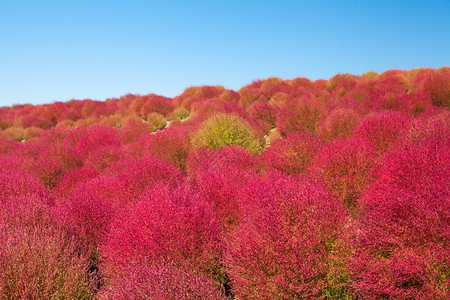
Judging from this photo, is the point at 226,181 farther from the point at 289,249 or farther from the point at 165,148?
the point at 165,148

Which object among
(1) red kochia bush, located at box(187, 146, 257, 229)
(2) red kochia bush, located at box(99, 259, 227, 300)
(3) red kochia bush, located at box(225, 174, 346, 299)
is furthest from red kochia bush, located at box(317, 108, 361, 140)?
(2) red kochia bush, located at box(99, 259, 227, 300)

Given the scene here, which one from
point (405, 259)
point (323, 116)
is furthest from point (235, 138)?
point (405, 259)

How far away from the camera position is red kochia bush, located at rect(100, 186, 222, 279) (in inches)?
144

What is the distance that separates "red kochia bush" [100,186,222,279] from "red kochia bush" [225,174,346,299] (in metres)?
0.41

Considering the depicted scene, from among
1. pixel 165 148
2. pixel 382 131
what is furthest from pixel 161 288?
pixel 165 148

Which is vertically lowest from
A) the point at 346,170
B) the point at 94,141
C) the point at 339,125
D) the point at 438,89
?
the point at 346,170

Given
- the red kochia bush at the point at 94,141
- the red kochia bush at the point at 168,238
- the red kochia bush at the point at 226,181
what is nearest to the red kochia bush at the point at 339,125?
the red kochia bush at the point at 226,181

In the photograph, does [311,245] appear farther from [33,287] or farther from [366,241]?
→ [33,287]

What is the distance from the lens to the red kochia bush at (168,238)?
367 cm

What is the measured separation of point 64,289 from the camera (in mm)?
3168

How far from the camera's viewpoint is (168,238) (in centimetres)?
372

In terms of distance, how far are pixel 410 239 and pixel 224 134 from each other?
6.52 m

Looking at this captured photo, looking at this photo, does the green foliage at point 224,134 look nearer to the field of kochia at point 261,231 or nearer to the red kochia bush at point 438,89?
the field of kochia at point 261,231

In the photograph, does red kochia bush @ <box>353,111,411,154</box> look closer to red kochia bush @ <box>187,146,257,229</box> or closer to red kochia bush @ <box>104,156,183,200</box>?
red kochia bush @ <box>187,146,257,229</box>
